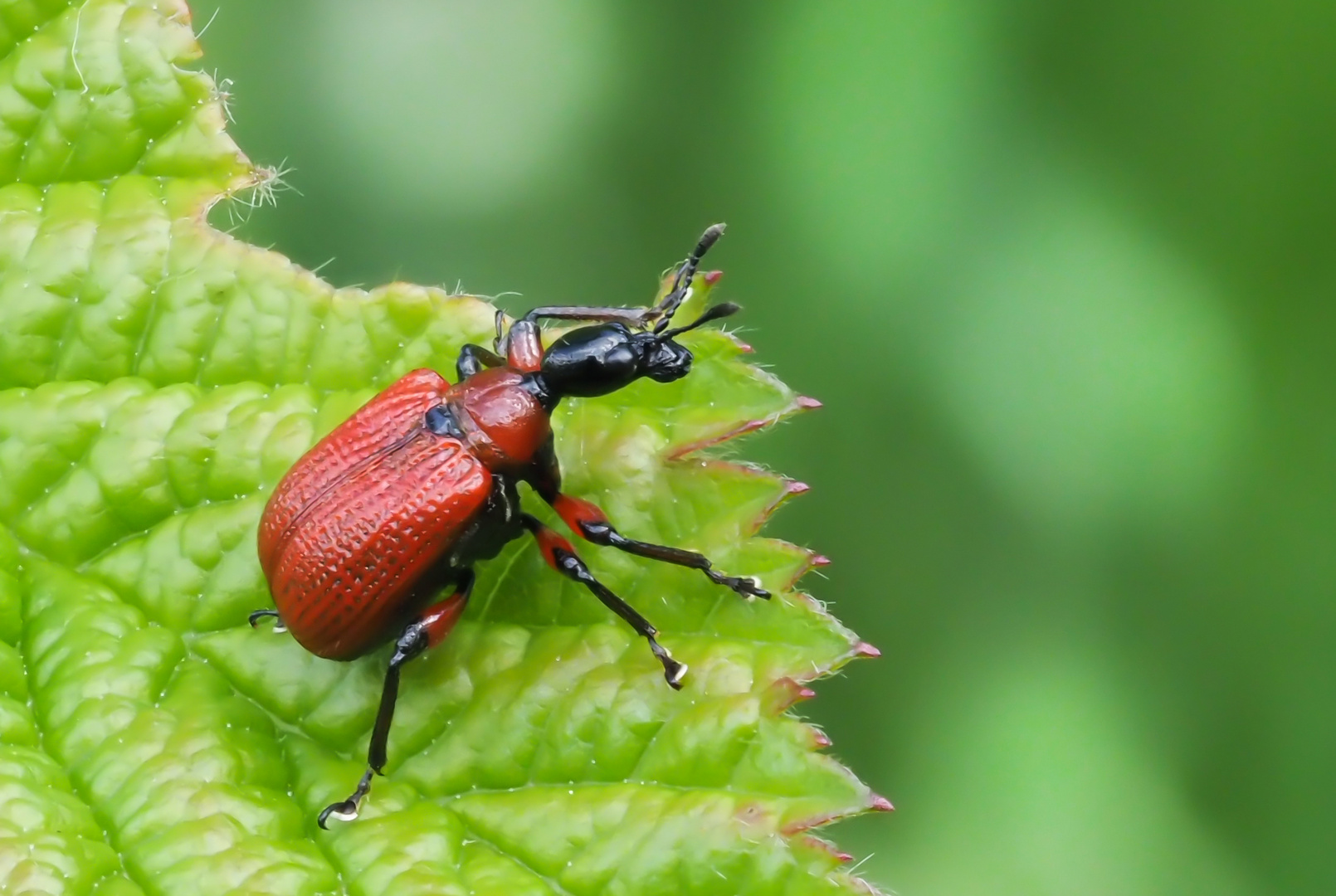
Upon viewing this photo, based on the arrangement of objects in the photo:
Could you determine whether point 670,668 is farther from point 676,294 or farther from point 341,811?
point 676,294

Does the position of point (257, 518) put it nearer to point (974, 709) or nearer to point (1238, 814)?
point (974, 709)

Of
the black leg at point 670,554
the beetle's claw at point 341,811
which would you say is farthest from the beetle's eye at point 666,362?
the beetle's claw at point 341,811

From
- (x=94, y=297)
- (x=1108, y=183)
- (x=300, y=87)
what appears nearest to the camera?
(x=94, y=297)

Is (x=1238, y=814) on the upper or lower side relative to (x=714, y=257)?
lower

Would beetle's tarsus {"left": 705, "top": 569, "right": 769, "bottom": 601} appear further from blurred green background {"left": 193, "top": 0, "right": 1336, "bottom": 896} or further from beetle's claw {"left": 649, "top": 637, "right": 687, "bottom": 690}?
blurred green background {"left": 193, "top": 0, "right": 1336, "bottom": 896}

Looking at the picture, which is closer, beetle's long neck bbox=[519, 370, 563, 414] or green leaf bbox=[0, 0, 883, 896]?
green leaf bbox=[0, 0, 883, 896]

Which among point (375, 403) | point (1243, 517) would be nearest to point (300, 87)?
point (375, 403)

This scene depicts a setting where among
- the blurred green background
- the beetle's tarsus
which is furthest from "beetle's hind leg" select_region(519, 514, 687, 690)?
the blurred green background

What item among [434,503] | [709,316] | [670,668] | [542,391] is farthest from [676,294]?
[670,668]
